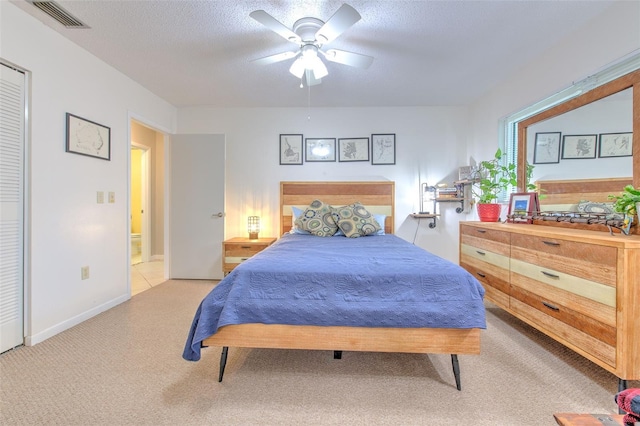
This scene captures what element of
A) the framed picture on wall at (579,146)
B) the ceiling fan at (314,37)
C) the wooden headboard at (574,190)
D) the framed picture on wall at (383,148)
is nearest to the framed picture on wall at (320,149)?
the framed picture on wall at (383,148)

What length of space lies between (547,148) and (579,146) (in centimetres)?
34

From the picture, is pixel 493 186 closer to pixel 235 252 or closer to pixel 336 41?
pixel 336 41

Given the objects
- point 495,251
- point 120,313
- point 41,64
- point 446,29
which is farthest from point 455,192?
point 41,64

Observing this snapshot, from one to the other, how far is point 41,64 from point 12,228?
125 cm

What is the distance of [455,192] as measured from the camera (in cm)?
390

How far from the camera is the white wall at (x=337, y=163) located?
400 centimetres

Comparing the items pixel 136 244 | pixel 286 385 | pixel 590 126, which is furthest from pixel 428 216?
pixel 136 244

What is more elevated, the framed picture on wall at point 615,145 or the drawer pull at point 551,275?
the framed picture on wall at point 615,145

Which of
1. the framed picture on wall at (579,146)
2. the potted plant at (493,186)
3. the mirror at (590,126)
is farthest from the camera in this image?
the potted plant at (493,186)

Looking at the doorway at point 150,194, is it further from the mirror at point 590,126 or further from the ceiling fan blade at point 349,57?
the mirror at point 590,126

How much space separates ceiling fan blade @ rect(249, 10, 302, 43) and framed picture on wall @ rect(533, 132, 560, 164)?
230 cm

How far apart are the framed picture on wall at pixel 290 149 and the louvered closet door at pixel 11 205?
254cm

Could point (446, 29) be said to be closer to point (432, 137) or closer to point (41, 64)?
point (432, 137)

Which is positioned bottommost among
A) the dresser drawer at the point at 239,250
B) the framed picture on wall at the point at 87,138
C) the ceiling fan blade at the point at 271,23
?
the dresser drawer at the point at 239,250
